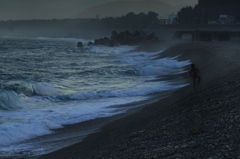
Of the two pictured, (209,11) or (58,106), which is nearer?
(58,106)

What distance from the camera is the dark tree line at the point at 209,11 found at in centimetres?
16150

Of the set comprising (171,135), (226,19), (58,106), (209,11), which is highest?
(209,11)

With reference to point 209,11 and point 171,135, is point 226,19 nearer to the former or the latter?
point 209,11

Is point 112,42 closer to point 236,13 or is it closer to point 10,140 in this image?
point 236,13

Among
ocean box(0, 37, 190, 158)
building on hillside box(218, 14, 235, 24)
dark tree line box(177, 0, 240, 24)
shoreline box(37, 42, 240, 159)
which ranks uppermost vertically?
dark tree line box(177, 0, 240, 24)

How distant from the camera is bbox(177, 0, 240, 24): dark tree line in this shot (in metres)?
162

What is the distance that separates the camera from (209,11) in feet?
545

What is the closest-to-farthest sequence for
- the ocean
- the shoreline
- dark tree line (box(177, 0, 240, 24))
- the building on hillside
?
the shoreline < the ocean < the building on hillside < dark tree line (box(177, 0, 240, 24))

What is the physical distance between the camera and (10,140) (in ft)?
50.3

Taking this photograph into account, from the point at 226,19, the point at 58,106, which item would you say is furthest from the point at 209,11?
the point at 58,106

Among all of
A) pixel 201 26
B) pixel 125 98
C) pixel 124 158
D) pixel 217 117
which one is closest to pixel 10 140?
pixel 124 158

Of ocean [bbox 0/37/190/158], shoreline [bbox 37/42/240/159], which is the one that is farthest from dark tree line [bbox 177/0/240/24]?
shoreline [bbox 37/42/240/159]

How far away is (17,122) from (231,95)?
8208 mm

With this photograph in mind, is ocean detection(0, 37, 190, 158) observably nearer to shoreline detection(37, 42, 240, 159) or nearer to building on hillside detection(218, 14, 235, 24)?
shoreline detection(37, 42, 240, 159)
